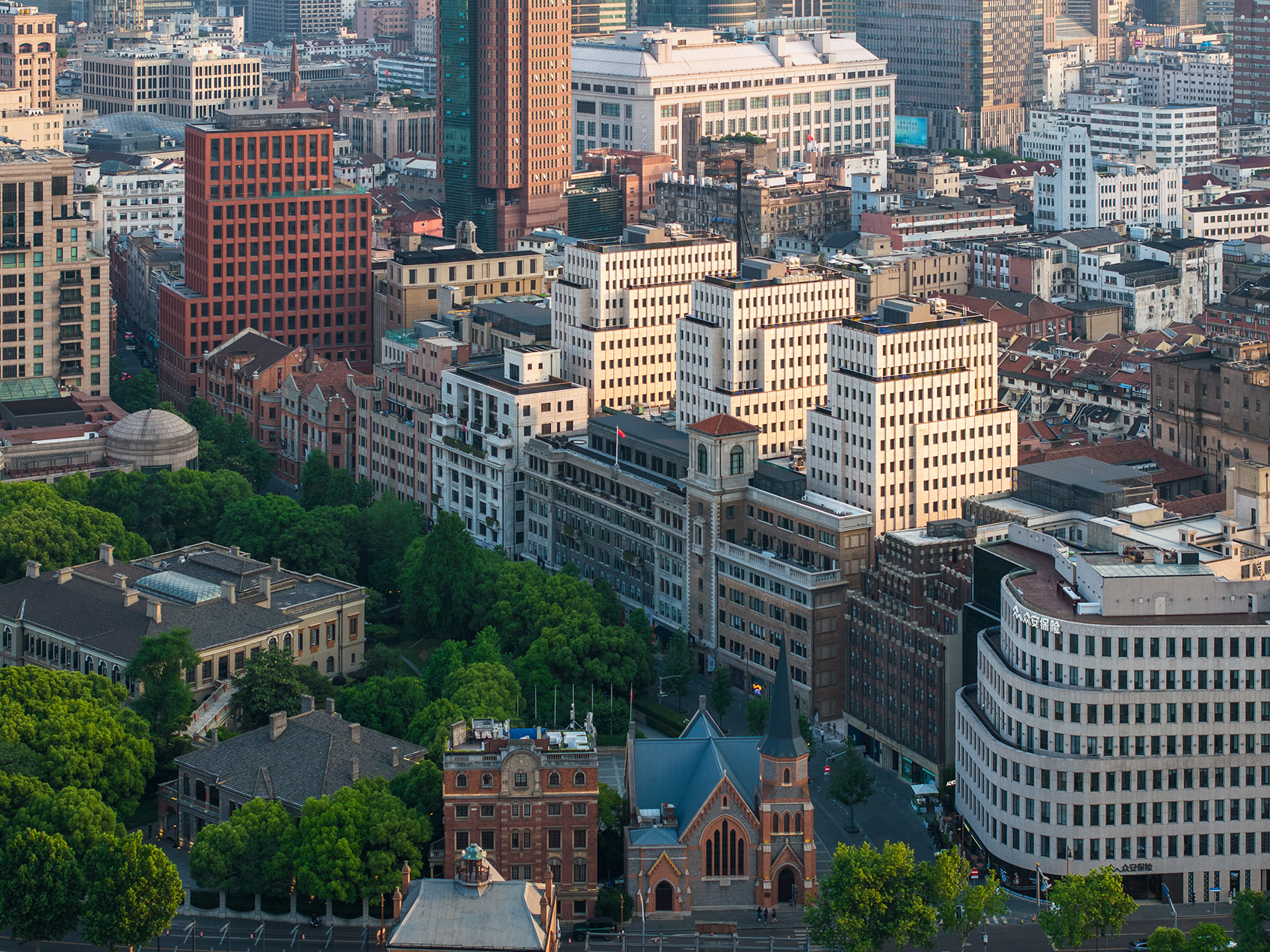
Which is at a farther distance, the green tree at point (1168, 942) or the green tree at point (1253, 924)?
the green tree at point (1253, 924)

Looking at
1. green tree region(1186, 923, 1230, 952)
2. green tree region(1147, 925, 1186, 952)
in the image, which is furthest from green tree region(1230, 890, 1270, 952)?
green tree region(1147, 925, 1186, 952)

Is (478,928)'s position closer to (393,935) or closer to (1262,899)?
(393,935)

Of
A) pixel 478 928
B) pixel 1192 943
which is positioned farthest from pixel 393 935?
pixel 1192 943

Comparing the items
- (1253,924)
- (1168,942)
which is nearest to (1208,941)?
(1168,942)

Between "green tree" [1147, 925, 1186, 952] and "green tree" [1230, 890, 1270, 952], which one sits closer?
"green tree" [1147, 925, 1186, 952]

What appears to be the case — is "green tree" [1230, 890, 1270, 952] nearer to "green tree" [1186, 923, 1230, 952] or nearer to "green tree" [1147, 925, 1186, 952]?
"green tree" [1186, 923, 1230, 952]

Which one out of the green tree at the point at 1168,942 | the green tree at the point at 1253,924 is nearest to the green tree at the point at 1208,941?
the green tree at the point at 1168,942

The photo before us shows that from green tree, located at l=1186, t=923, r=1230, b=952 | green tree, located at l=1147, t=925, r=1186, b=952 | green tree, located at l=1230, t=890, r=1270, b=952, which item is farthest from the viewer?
green tree, located at l=1230, t=890, r=1270, b=952

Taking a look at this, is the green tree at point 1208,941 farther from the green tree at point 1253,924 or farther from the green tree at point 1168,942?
the green tree at point 1253,924

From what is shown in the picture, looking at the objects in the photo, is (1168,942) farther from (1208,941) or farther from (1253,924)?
(1253,924)
